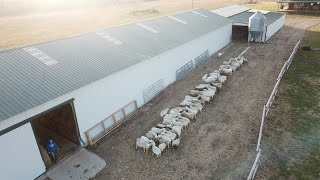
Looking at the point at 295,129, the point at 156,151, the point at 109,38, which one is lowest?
the point at 295,129

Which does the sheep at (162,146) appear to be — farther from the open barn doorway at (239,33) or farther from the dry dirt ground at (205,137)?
the open barn doorway at (239,33)

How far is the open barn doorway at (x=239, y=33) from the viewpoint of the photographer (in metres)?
48.8

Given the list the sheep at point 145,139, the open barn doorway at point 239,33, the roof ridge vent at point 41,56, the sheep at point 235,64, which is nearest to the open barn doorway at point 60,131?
the roof ridge vent at point 41,56

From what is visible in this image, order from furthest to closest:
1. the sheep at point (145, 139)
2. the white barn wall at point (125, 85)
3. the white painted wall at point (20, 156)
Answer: the white barn wall at point (125, 85), the sheep at point (145, 139), the white painted wall at point (20, 156)

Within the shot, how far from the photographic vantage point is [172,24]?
36875 millimetres

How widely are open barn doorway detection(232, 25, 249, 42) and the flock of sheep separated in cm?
1978

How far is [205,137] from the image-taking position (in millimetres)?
20703

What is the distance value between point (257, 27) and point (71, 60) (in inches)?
1288

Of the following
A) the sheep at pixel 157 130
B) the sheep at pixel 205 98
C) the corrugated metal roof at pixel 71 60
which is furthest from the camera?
the sheep at pixel 205 98

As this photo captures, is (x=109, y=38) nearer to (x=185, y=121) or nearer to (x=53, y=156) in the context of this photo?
(x=185, y=121)

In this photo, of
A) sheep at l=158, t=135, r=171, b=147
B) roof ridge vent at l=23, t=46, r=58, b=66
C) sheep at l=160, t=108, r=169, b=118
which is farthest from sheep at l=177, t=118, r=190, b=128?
roof ridge vent at l=23, t=46, r=58, b=66

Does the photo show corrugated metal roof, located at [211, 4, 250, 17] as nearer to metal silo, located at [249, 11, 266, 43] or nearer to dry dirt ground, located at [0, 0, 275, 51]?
metal silo, located at [249, 11, 266, 43]

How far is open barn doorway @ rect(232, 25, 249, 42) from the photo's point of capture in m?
48.8

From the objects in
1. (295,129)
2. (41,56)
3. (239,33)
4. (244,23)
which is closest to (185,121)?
(295,129)
